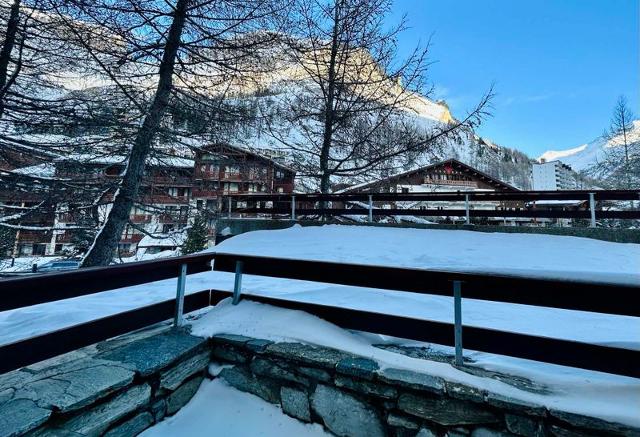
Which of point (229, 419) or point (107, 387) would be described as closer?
point (107, 387)

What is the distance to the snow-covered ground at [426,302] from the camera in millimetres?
1879

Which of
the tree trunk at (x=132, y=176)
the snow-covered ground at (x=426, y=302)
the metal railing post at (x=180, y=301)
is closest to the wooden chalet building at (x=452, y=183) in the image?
the snow-covered ground at (x=426, y=302)

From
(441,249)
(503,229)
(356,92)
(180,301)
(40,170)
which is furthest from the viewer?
(356,92)

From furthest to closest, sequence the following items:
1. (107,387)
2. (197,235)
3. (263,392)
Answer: (197,235)
(263,392)
(107,387)

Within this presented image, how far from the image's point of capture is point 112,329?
2162 millimetres

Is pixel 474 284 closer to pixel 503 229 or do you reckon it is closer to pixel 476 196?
pixel 503 229

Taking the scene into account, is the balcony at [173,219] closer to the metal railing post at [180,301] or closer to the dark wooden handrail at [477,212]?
the dark wooden handrail at [477,212]

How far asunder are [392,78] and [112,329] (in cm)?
923

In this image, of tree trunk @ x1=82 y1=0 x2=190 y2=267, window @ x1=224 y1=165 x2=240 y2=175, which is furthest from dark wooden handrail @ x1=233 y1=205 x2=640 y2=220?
tree trunk @ x1=82 y1=0 x2=190 y2=267

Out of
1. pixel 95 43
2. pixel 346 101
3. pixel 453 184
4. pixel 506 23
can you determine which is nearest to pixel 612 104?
pixel 453 184

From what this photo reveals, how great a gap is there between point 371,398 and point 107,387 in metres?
1.53

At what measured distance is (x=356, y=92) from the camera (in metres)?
9.42

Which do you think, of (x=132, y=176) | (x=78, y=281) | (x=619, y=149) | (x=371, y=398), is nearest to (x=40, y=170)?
(x=132, y=176)

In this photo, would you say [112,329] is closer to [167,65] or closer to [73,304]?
[73,304]
